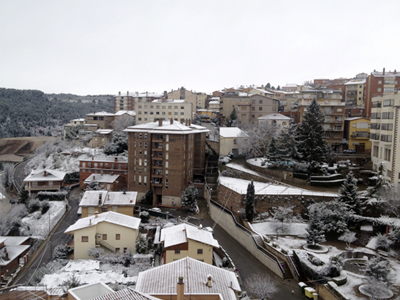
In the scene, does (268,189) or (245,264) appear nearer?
(245,264)

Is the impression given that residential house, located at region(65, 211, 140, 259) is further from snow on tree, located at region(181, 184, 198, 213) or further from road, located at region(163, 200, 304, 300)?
snow on tree, located at region(181, 184, 198, 213)

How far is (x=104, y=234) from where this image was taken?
28.8 m

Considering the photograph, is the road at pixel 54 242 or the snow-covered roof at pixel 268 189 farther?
the snow-covered roof at pixel 268 189

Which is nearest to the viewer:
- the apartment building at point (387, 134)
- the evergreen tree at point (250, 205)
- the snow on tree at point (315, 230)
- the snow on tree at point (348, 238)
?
the snow on tree at point (348, 238)

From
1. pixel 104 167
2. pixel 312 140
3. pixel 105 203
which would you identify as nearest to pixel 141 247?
pixel 105 203

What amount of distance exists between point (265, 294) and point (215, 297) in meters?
5.72

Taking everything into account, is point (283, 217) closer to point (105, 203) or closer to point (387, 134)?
point (387, 134)

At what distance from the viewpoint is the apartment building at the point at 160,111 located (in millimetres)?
65312

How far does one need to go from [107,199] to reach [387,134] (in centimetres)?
2815

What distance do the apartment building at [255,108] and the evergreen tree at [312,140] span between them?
24.0 m

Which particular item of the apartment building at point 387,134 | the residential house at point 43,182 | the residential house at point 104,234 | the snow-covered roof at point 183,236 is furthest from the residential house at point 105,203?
the apartment building at point 387,134

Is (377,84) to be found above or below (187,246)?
above

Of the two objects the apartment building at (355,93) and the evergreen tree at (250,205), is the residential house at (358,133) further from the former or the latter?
the apartment building at (355,93)

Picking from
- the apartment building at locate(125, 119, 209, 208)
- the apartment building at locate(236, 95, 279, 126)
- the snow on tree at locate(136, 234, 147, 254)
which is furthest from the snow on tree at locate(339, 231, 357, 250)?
the apartment building at locate(236, 95, 279, 126)
